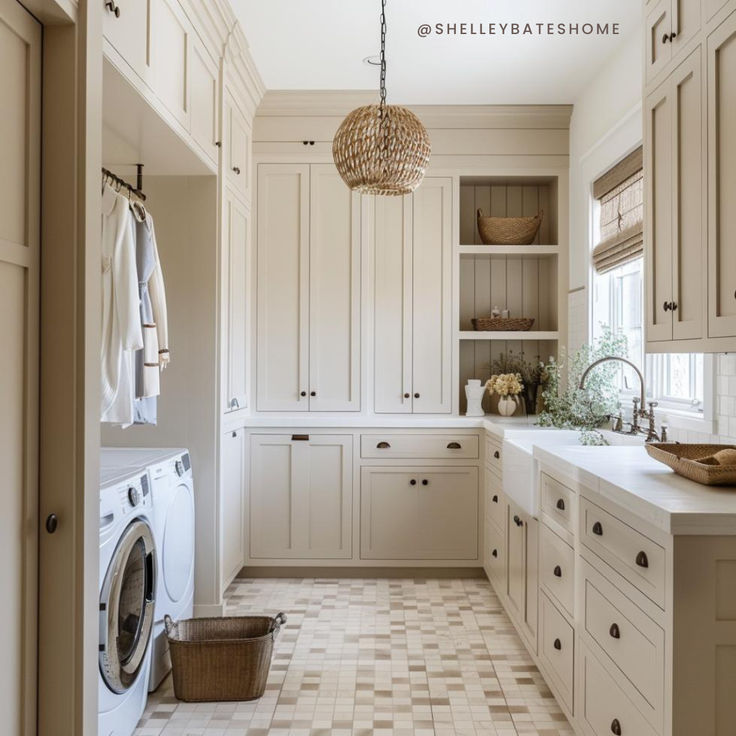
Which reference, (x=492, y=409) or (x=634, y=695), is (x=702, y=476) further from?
(x=492, y=409)

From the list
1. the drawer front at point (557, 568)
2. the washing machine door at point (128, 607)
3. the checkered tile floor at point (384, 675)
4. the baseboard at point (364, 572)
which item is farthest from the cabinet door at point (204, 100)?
the baseboard at point (364, 572)

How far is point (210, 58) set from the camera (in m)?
3.12

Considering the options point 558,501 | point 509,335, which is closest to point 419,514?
point 509,335

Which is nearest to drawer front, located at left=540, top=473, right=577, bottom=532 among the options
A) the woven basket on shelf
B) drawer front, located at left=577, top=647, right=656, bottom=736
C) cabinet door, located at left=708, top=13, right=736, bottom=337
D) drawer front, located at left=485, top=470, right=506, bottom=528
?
drawer front, located at left=577, top=647, right=656, bottom=736

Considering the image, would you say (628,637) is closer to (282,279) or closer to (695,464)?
(695,464)

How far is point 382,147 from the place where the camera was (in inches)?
113

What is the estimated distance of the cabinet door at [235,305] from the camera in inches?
141

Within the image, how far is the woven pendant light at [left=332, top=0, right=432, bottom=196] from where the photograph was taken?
2885mm

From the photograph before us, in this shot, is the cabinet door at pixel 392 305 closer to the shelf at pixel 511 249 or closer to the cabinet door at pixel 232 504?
the shelf at pixel 511 249

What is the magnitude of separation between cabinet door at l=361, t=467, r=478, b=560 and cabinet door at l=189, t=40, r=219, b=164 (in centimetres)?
199

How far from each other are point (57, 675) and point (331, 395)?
2.72 m

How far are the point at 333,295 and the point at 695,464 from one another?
8.84 feet

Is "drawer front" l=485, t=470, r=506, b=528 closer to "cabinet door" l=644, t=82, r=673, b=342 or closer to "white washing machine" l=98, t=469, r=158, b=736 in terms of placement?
"cabinet door" l=644, t=82, r=673, b=342

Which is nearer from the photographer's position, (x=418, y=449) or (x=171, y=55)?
(x=171, y=55)
